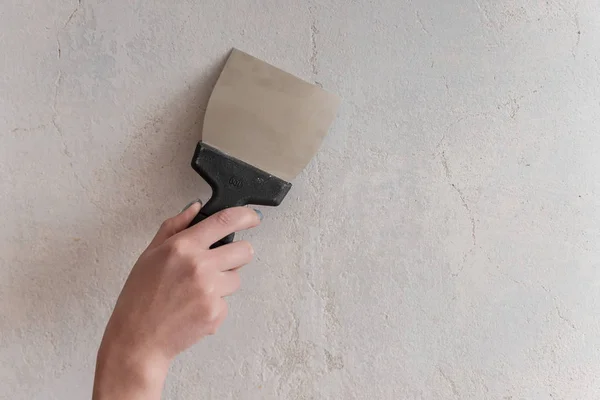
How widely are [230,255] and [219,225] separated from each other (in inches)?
1.9

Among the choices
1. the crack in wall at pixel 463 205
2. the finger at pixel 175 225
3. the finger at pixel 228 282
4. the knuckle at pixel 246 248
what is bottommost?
the crack in wall at pixel 463 205

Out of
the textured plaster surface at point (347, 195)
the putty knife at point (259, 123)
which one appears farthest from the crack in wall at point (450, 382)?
the putty knife at point (259, 123)

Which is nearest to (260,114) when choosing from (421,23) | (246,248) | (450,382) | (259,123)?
(259,123)

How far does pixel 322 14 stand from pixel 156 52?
307 mm

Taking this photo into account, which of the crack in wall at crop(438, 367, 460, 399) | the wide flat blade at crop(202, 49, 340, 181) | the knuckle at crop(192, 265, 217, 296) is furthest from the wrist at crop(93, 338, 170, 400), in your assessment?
the crack in wall at crop(438, 367, 460, 399)

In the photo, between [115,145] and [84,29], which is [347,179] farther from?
[84,29]

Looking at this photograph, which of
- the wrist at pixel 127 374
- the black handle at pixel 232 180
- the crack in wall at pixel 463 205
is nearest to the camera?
the wrist at pixel 127 374

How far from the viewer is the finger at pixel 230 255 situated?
2.62 feet

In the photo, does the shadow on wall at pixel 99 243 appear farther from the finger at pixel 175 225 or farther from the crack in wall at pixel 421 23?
the crack in wall at pixel 421 23

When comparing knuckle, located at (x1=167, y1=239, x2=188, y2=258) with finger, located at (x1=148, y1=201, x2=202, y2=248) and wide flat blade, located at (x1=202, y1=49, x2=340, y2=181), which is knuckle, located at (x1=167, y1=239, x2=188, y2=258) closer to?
finger, located at (x1=148, y1=201, x2=202, y2=248)

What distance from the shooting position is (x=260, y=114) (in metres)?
0.93

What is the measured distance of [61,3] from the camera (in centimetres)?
95

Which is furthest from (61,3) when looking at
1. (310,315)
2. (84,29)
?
(310,315)

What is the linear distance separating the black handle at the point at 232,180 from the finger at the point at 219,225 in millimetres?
37
